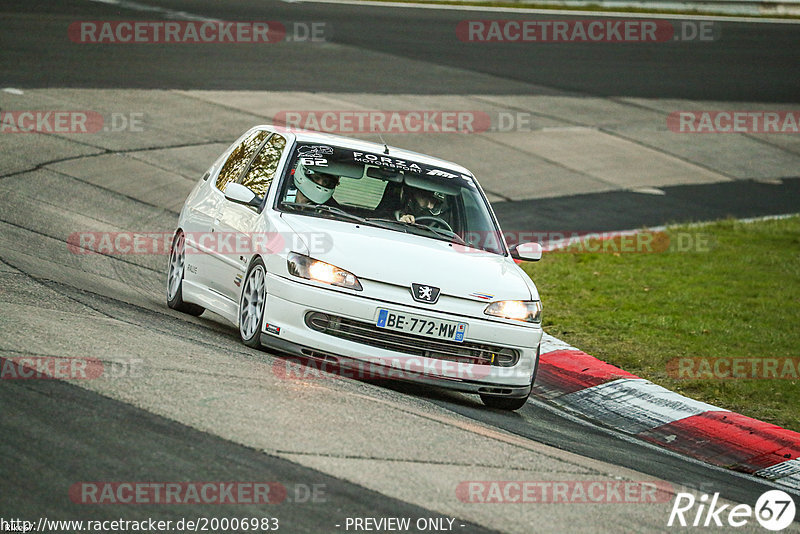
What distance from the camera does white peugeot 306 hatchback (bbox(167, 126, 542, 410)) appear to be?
7.54 m

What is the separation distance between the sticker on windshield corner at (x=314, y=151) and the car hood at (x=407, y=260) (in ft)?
2.36

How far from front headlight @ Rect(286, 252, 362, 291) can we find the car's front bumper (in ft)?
0.22

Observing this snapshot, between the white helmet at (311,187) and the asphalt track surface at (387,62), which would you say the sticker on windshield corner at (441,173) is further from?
the asphalt track surface at (387,62)

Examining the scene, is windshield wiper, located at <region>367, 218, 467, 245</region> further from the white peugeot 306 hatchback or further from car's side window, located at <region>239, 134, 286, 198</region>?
car's side window, located at <region>239, 134, 286, 198</region>

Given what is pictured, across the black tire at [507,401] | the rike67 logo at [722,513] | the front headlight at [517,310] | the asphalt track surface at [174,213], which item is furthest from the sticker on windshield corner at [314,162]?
the rike67 logo at [722,513]

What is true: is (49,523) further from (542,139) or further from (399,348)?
(542,139)

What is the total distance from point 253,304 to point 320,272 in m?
0.70

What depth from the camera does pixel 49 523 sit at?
4602mm

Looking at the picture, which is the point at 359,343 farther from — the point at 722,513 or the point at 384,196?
the point at 722,513

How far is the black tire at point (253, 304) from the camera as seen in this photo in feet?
25.7

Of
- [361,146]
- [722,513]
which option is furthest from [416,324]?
[722,513]

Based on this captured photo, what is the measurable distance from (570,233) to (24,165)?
7.04m

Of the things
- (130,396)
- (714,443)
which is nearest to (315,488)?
(130,396)

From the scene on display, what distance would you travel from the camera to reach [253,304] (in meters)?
8.05
